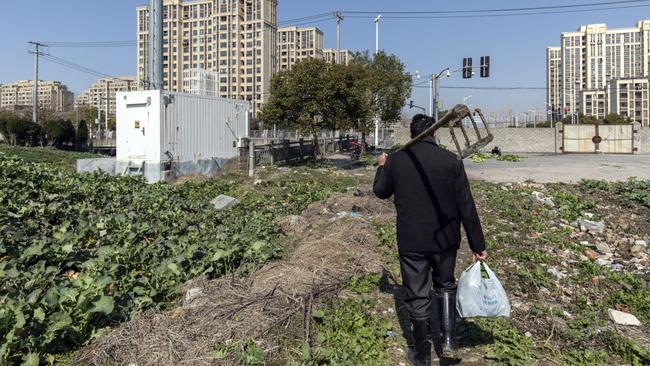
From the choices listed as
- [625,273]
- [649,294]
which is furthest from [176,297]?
[625,273]

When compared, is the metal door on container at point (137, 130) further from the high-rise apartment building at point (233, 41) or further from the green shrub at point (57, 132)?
the high-rise apartment building at point (233, 41)

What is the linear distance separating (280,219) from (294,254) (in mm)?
2471

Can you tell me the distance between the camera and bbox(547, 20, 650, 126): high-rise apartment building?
3162 inches

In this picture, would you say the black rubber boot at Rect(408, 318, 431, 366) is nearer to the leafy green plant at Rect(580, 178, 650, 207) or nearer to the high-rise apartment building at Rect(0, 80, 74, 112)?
the leafy green plant at Rect(580, 178, 650, 207)

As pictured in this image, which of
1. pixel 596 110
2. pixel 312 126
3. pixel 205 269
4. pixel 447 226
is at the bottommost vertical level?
pixel 205 269

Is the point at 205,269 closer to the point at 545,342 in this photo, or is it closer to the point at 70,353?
the point at 70,353

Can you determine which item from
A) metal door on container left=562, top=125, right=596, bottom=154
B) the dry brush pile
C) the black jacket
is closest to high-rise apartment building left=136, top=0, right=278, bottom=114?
metal door on container left=562, top=125, right=596, bottom=154

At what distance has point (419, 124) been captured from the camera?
3.74 meters

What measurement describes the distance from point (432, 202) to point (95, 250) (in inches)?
155

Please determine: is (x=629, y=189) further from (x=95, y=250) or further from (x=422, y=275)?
(x=95, y=250)

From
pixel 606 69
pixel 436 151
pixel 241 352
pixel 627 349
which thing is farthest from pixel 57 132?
pixel 606 69

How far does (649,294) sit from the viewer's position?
5035mm

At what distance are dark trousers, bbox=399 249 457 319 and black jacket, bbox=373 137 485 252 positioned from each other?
0.07m

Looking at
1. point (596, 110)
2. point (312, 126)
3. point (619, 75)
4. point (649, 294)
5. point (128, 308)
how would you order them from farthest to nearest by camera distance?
point (596, 110) → point (619, 75) → point (312, 126) → point (649, 294) → point (128, 308)
